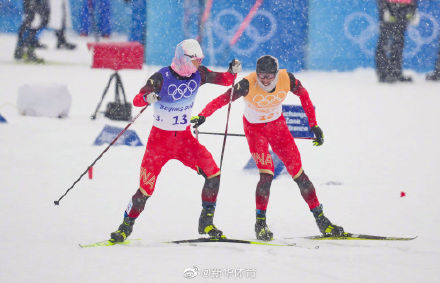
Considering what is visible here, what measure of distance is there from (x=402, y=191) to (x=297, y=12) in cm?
979

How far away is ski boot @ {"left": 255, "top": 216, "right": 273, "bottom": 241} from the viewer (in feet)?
19.6

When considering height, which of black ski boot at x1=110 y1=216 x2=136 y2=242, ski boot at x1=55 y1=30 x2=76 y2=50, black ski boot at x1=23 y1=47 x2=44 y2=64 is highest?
ski boot at x1=55 y1=30 x2=76 y2=50

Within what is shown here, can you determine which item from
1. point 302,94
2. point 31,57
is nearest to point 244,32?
point 31,57

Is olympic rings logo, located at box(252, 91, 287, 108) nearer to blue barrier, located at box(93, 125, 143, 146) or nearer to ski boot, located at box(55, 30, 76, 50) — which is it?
blue barrier, located at box(93, 125, 143, 146)

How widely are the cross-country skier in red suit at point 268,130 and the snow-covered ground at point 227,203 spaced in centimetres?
30

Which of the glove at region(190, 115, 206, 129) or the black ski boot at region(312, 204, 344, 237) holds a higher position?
the glove at region(190, 115, 206, 129)

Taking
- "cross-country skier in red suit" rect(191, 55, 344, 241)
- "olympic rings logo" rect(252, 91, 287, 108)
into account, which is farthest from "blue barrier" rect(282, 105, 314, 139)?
"olympic rings logo" rect(252, 91, 287, 108)

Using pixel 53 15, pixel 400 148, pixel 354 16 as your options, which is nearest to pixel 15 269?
pixel 400 148

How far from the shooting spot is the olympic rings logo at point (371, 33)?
57.4 feet

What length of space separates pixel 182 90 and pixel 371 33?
41.8 ft

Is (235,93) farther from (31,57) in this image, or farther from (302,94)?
(31,57)

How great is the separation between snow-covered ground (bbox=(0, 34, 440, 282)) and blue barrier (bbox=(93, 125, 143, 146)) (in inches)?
4.8

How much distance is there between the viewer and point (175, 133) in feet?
19.1

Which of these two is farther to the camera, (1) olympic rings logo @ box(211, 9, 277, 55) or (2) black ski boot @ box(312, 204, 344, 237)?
(1) olympic rings logo @ box(211, 9, 277, 55)
